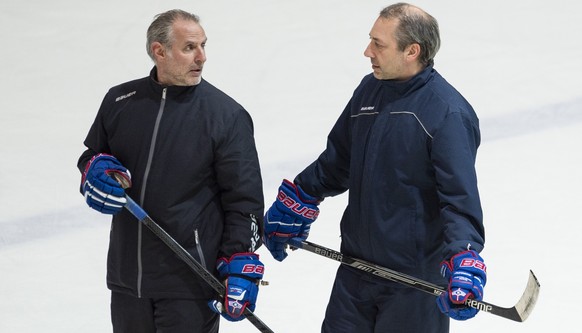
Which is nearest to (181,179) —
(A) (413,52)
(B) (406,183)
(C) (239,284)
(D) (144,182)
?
(D) (144,182)

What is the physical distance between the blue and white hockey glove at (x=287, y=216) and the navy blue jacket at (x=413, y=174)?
272mm

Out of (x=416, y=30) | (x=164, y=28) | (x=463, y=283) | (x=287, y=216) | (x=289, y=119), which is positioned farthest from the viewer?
(x=289, y=119)

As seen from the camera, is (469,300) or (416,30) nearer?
(469,300)

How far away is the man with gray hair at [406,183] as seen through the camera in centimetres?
365

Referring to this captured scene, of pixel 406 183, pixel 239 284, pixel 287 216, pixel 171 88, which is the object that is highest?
pixel 171 88

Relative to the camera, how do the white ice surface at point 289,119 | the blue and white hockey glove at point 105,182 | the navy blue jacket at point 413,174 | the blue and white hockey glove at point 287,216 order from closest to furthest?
the navy blue jacket at point 413,174, the blue and white hockey glove at point 105,182, the blue and white hockey glove at point 287,216, the white ice surface at point 289,119

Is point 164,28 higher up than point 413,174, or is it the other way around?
point 164,28

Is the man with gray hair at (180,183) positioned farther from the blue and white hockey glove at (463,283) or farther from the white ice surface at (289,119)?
the white ice surface at (289,119)

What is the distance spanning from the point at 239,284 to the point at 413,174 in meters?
0.62

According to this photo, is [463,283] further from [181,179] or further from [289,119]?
[289,119]

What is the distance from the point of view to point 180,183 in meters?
3.83

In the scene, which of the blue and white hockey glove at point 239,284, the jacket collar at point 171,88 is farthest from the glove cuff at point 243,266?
the jacket collar at point 171,88

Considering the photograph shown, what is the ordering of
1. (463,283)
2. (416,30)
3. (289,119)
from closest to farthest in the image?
(463,283), (416,30), (289,119)

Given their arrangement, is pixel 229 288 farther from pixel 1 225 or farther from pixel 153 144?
pixel 1 225
